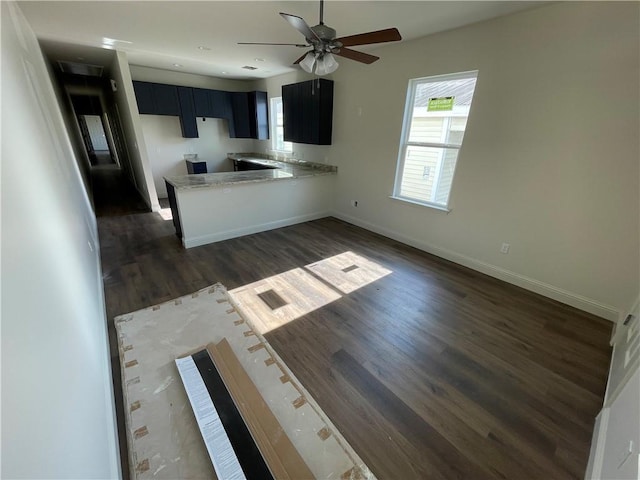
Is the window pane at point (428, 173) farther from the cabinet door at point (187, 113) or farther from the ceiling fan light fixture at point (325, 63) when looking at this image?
the cabinet door at point (187, 113)

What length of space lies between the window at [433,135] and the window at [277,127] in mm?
2948

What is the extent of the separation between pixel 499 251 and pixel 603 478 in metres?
2.14

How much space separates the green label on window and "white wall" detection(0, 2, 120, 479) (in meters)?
3.53

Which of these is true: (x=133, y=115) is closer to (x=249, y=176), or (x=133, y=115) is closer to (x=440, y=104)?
(x=249, y=176)

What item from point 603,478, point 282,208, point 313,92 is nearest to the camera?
point 603,478

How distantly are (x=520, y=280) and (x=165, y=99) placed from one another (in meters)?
6.59

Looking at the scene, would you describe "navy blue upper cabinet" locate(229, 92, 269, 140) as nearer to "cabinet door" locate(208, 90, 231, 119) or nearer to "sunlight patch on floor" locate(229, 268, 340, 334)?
"cabinet door" locate(208, 90, 231, 119)

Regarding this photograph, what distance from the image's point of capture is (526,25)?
2314mm

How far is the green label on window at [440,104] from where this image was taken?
3.01 metres

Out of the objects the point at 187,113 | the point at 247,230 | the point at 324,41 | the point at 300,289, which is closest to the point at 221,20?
the point at 324,41

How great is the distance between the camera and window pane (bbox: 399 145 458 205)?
320 centimetres

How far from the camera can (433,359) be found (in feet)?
6.29

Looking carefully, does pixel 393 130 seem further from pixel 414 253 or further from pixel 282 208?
pixel 282 208

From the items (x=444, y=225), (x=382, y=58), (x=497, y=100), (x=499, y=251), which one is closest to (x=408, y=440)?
(x=499, y=251)
